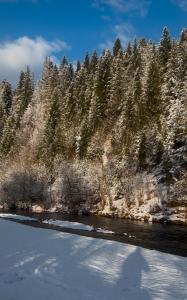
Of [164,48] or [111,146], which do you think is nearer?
[111,146]

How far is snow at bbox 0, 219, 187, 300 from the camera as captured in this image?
13227 millimetres

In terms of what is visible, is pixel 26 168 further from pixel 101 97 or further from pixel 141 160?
pixel 141 160

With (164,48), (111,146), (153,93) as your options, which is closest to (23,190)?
(111,146)

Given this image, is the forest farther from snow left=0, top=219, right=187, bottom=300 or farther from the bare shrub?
snow left=0, top=219, right=187, bottom=300

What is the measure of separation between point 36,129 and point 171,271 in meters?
86.0

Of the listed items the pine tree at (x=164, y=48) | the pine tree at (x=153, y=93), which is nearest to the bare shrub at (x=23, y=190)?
the pine tree at (x=153, y=93)

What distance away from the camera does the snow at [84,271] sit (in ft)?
43.4

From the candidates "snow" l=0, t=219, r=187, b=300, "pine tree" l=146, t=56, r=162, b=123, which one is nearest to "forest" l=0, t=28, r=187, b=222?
"pine tree" l=146, t=56, r=162, b=123

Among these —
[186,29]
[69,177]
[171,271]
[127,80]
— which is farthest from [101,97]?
[171,271]

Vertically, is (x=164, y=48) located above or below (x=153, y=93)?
above

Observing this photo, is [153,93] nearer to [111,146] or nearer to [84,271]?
[111,146]

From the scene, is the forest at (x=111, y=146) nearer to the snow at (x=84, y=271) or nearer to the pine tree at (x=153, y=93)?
the pine tree at (x=153, y=93)

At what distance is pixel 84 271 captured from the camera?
54.0 feet

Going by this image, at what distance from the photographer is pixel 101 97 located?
278ft
